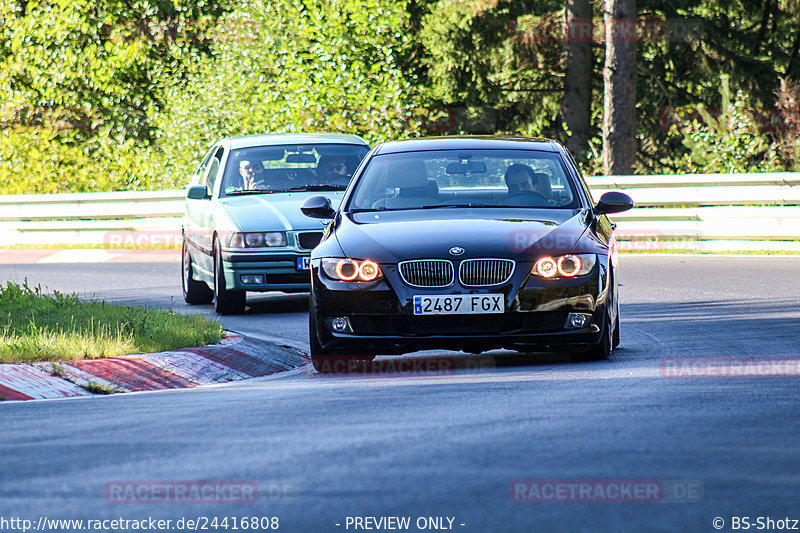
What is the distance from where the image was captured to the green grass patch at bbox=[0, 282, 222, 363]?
9.50 metres

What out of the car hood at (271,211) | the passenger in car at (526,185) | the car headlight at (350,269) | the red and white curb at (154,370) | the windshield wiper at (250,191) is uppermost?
the passenger in car at (526,185)

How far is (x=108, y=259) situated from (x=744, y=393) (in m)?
16.6

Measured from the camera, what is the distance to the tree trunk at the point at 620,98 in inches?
1005

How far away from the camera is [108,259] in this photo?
22.9m

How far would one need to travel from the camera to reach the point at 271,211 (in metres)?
13.9

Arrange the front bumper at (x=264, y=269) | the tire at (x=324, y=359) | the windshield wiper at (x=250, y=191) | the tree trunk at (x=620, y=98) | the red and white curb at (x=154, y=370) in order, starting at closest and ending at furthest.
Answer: the red and white curb at (x=154, y=370), the tire at (x=324, y=359), the front bumper at (x=264, y=269), the windshield wiper at (x=250, y=191), the tree trunk at (x=620, y=98)

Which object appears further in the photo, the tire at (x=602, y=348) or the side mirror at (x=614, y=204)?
the side mirror at (x=614, y=204)

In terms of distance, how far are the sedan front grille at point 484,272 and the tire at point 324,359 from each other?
1.02m

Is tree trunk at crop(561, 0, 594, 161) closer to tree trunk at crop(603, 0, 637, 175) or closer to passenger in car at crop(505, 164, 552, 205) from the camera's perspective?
tree trunk at crop(603, 0, 637, 175)

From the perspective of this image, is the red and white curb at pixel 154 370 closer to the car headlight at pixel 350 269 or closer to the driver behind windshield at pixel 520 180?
the car headlight at pixel 350 269

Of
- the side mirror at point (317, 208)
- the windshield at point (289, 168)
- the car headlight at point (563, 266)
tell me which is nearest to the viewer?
the car headlight at point (563, 266)

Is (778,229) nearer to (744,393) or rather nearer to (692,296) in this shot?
(692,296)

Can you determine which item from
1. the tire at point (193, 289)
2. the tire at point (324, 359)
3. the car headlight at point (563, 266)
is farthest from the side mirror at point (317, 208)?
the tire at point (193, 289)

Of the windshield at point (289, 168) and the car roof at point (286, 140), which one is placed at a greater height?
the car roof at point (286, 140)
